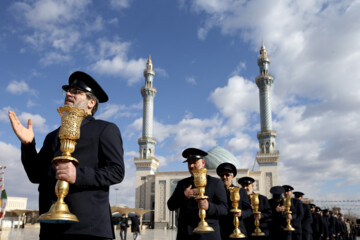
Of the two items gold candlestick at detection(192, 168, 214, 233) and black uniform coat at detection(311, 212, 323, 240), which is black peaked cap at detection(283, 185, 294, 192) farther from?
gold candlestick at detection(192, 168, 214, 233)

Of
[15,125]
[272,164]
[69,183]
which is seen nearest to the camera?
[69,183]

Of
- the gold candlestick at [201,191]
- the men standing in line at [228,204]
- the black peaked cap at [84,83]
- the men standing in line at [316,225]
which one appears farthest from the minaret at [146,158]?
the black peaked cap at [84,83]

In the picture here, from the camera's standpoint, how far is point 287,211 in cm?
581

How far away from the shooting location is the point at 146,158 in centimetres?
3391

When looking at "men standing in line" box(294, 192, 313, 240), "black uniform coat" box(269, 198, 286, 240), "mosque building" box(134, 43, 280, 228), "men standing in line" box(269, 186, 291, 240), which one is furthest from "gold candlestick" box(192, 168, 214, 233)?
"mosque building" box(134, 43, 280, 228)

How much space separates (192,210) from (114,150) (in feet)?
4.86

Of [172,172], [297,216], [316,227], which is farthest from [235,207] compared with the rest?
[172,172]

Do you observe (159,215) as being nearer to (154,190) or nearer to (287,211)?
(154,190)

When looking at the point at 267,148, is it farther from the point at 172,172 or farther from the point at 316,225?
the point at 316,225

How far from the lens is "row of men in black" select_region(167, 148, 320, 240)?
310cm

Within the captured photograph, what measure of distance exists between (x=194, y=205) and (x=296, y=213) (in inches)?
187

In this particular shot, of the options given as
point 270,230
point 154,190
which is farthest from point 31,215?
point 270,230

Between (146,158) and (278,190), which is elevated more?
(146,158)

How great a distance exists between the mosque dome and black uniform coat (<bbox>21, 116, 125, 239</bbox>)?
1197 inches
